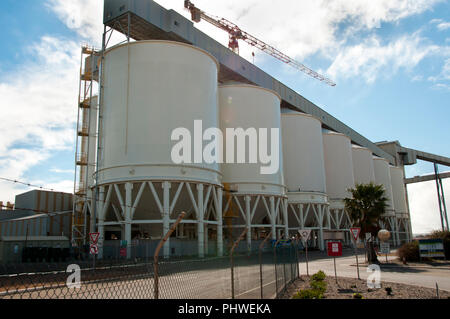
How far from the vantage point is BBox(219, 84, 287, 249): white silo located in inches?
1730

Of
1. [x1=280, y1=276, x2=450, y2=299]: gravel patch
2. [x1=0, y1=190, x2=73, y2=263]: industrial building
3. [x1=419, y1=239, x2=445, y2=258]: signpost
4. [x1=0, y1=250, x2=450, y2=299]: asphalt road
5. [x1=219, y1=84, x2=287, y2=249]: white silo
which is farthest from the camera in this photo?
[x1=219, y1=84, x2=287, y2=249]: white silo

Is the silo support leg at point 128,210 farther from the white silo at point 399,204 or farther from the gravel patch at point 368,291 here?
the white silo at point 399,204

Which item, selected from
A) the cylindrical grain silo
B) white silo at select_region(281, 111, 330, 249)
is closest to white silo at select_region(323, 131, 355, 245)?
white silo at select_region(281, 111, 330, 249)

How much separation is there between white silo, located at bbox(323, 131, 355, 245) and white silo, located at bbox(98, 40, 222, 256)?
3187 centimetres

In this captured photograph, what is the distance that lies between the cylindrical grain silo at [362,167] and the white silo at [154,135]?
144 ft

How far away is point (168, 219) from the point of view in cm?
3250

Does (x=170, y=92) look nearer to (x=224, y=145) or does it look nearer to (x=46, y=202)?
(x=224, y=145)

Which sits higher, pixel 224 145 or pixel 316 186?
pixel 224 145

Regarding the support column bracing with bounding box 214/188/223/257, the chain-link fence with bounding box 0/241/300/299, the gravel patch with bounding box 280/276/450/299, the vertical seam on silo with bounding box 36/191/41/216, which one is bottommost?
the gravel patch with bounding box 280/276/450/299

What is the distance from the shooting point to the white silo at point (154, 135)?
109 ft

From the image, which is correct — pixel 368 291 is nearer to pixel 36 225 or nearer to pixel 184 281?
pixel 184 281

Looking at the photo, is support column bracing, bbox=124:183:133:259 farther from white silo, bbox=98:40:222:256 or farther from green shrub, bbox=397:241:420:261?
green shrub, bbox=397:241:420:261
